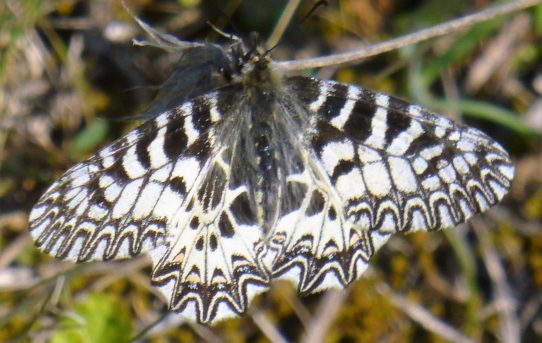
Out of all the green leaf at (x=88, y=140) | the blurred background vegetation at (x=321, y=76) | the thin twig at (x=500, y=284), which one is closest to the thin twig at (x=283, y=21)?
the blurred background vegetation at (x=321, y=76)

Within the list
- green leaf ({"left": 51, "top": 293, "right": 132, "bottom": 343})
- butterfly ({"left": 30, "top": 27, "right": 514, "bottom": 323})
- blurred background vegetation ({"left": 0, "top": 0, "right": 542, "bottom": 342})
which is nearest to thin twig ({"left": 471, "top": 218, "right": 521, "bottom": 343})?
blurred background vegetation ({"left": 0, "top": 0, "right": 542, "bottom": 342})

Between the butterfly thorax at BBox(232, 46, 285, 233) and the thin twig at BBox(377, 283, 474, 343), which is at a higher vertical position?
the butterfly thorax at BBox(232, 46, 285, 233)

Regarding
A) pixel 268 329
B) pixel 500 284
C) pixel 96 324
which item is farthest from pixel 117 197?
pixel 500 284

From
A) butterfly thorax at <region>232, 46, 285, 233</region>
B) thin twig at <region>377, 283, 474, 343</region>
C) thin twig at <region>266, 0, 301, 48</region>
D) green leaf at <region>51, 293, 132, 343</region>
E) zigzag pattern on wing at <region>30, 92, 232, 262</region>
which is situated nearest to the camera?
zigzag pattern on wing at <region>30, 92, 232, 262</region>

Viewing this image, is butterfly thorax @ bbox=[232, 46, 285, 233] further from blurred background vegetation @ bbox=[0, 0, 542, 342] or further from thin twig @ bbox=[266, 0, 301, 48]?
thin twig @ bbox=[266, 0, 301, 48]

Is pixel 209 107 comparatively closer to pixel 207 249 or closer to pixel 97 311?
pixel 207 249

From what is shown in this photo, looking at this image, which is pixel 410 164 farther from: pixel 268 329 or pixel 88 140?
pixel 88 140

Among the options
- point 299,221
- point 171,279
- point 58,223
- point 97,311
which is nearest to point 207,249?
point 171,279
